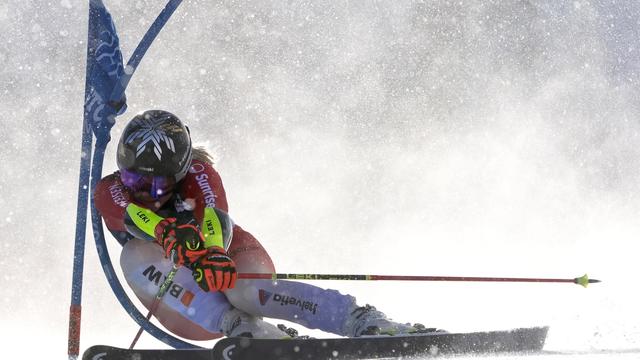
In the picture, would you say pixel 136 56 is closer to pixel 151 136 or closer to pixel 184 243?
pixel 151 136

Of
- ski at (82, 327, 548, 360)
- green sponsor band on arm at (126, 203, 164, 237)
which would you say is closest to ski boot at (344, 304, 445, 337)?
ski at (82, 327, 548, 360)

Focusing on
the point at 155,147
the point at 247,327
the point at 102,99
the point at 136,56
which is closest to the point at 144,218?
the point at 155,147

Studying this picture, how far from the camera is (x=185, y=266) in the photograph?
416 centimetres

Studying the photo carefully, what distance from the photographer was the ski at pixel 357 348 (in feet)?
11.1

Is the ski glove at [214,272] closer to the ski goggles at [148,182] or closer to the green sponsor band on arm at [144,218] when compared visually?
the green sponsor band on arm at [144,218]

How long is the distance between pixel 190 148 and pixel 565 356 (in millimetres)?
2260

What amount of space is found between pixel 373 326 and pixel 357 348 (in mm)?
545

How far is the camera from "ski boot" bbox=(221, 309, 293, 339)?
4.14 metres

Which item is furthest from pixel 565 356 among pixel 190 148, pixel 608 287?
pixel 608 287

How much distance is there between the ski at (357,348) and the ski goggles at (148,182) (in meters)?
1.07

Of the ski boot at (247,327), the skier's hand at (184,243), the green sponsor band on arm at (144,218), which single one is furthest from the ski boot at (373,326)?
the green sponsor band on arm at (144,218)

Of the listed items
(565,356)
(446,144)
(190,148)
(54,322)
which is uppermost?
(446,144)

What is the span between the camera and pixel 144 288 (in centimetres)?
440

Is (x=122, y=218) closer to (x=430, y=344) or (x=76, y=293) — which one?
(x=76, y=293)
